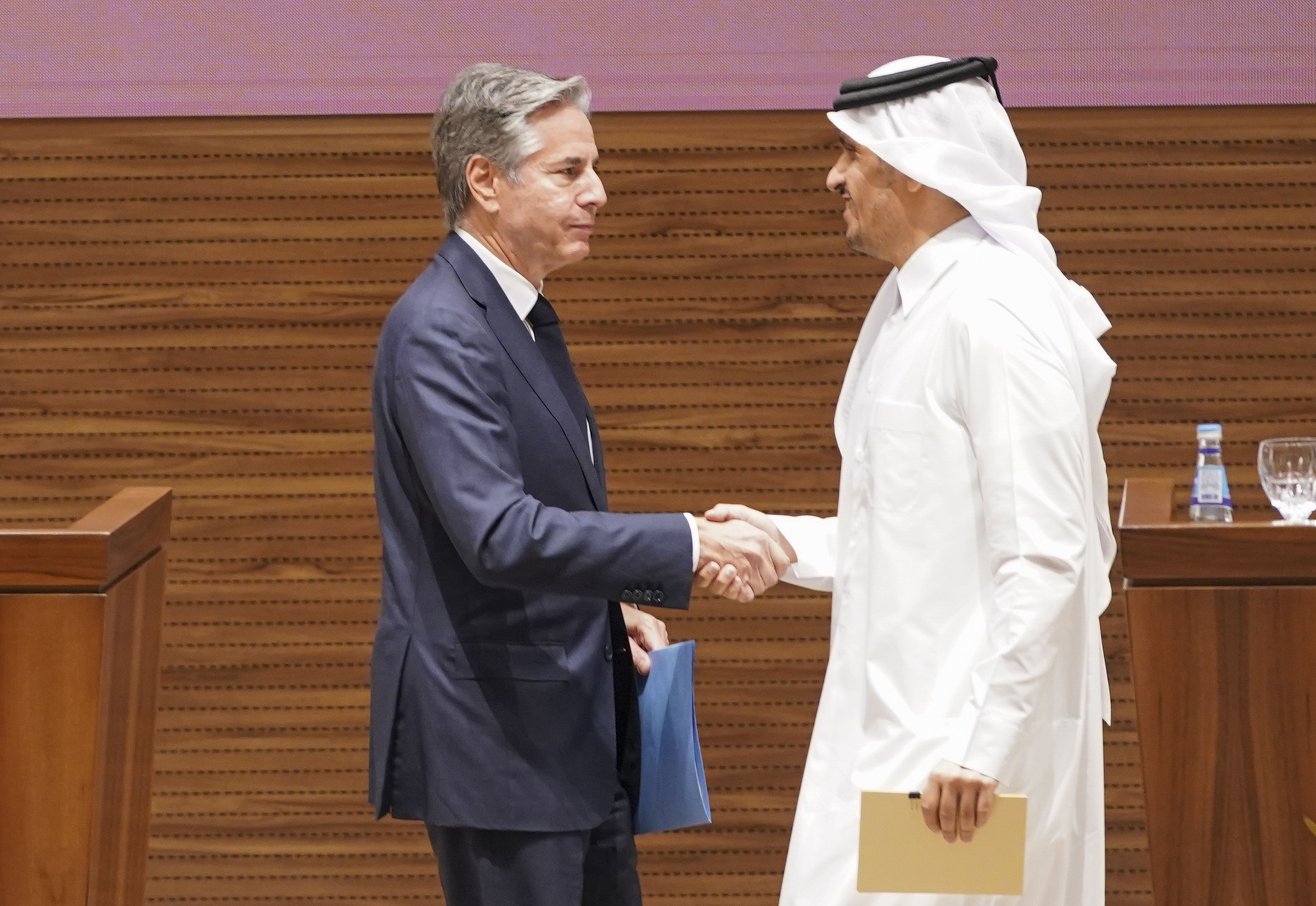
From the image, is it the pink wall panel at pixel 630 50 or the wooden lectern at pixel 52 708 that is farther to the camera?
the pink wall panel at pixel 630 50

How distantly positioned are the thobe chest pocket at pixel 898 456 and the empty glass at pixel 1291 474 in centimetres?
67

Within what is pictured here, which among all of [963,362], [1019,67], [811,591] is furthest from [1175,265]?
[963,362]

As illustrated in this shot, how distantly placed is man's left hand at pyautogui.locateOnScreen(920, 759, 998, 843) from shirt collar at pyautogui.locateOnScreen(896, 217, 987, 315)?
0.69 m

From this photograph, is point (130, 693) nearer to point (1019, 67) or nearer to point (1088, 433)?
point (1088, 433)

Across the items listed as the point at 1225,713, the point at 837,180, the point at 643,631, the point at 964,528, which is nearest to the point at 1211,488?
the point at 1225,713

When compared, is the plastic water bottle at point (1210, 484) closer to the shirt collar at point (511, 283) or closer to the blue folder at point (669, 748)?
the blue folder at point (669, 748)

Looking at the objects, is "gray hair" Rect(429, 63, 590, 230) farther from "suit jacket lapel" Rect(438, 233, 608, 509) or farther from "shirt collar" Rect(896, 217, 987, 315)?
"shirt collar" Rect(896, 217, 987, 315)

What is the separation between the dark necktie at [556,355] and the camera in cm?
241

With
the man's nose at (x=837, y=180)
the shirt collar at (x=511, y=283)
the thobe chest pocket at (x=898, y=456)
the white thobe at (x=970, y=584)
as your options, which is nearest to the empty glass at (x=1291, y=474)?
the white thobe at (x=970, y=584)

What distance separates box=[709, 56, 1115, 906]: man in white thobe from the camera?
6.35ft

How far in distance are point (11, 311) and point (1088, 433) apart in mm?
2909

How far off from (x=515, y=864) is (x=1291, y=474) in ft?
4.51

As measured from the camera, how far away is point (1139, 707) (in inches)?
88.2

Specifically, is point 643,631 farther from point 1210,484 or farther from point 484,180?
point 1210,484
